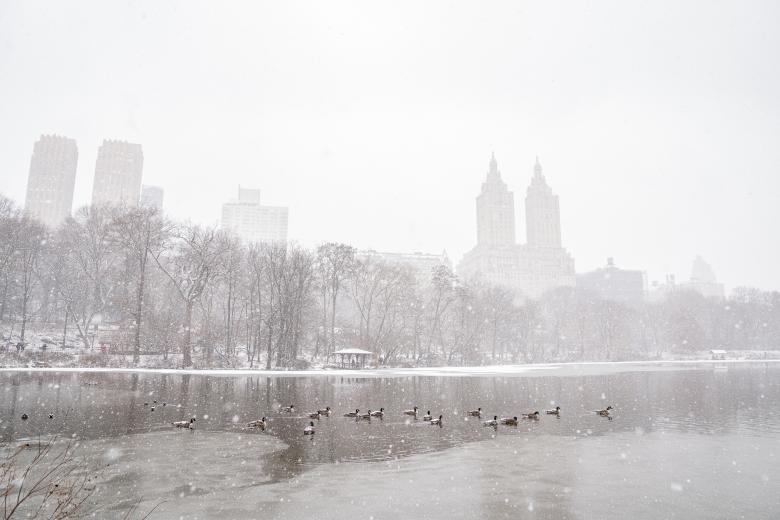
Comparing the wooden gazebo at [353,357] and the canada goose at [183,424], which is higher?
the wooden gazebo at [353,357]

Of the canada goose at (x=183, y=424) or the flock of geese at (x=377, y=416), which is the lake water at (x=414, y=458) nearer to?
the flock of geese at (x=377, y=416)

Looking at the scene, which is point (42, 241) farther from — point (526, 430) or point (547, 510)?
point (547, 510)

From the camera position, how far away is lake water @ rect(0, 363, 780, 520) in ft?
33.5

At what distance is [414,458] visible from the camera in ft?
47.3

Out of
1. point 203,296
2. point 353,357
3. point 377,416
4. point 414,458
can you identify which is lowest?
point 414,458

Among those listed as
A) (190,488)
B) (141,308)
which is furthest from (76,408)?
(141,308)

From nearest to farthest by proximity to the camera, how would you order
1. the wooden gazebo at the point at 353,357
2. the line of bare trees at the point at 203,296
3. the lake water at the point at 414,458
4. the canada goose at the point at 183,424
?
the lake water at the point at 414,458, the canada goose at the point at 183,424, the line of bare trees at the point at 203,296, the wooden gazebo at the point at 353,357

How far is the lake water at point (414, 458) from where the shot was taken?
10219 mm

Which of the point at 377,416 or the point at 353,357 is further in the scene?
the point at 353,357

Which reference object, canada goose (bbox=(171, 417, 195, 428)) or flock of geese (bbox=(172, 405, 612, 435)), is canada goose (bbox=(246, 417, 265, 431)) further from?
canada goose (bbox=(171, 417, 195, 428))

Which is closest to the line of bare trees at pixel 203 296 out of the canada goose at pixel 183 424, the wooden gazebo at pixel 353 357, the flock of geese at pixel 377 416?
the wooden gazebo at pixel 353 357

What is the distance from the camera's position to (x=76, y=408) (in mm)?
22188

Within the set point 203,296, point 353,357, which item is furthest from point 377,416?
point 203,296

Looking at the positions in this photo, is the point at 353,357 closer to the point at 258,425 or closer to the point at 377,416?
the point at 377,416
